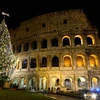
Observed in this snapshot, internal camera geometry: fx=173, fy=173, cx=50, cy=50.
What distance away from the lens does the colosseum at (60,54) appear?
29.1 meters

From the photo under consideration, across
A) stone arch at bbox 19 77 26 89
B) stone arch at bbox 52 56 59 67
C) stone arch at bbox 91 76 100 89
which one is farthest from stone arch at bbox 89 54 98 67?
stone arch at bbox 19 77 26 89

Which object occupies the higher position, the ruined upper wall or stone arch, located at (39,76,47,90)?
the ruined upper wall

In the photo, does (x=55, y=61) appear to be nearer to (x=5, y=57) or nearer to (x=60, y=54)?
(x=60, y=54)

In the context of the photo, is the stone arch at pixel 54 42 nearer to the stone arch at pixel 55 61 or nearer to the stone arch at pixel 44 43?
the stone arch at pixel 44 43

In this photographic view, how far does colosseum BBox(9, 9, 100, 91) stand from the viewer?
2906 centimetres

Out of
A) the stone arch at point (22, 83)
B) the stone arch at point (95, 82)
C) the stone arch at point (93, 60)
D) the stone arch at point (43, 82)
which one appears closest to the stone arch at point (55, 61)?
the stone arch at point (43, 82)

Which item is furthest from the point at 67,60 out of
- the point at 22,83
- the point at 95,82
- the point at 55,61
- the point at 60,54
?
the point at 22,83

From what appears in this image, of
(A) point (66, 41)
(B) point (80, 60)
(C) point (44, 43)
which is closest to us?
(B) point (80, 60)

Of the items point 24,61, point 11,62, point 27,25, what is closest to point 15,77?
point 24,61

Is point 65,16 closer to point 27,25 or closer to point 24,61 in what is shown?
point 27,25

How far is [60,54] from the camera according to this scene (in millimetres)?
30078

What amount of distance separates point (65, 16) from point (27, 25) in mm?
8190

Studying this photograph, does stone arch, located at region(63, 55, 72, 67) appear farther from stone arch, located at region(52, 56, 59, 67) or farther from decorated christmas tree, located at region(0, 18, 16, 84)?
decorated christmas tree, located at region(0, 18, 16, 84)

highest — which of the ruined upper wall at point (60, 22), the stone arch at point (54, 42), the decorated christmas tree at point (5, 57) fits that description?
the ruined upper wall at point (60, 22)
